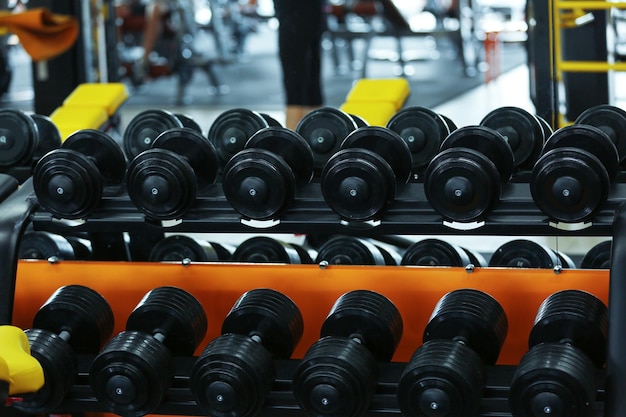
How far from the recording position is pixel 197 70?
9.02 meters

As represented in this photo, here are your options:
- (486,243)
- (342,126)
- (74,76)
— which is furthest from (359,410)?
(74,76)

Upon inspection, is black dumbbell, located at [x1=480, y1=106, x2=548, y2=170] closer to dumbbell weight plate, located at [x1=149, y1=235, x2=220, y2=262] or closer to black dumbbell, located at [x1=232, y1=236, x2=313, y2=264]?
black dumbbell, located at [x1=232, y1=236, x2=313, y2=264]

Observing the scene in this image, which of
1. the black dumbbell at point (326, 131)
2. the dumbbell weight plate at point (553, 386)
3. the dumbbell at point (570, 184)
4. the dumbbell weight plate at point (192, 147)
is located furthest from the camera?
the black dumbbell at point (326, 131)

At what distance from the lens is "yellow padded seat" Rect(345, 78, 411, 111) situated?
3.35 metres

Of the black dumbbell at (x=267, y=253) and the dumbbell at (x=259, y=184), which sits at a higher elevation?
the dumbbell at (x=259, y=184)

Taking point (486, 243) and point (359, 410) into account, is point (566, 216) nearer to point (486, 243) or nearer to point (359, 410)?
point (359, 410)

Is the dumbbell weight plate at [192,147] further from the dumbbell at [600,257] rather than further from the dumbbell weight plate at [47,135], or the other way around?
the dumbbell at [600,257]

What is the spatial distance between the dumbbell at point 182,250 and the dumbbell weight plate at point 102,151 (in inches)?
16.4

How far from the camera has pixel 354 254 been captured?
2.70 metres

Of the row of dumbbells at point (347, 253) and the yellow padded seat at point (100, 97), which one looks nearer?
the row of dumbbells at point (347, 253)

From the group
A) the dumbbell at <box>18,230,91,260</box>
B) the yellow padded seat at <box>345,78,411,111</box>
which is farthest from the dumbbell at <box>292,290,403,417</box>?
the yellow padded seat at <box>345,78,411,111</box>

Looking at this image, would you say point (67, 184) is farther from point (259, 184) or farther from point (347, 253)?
point (347, 253)

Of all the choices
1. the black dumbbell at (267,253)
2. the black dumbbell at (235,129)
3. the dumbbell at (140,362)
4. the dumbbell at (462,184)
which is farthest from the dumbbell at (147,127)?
the dumbbell at (462,184)

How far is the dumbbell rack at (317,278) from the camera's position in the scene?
1970 millimetres
